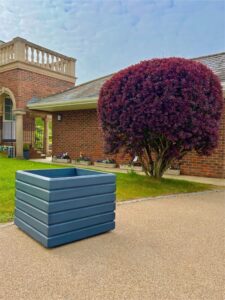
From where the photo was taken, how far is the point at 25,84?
46.6ft

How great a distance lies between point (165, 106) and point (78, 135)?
298 inches

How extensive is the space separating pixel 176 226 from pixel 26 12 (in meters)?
12.3

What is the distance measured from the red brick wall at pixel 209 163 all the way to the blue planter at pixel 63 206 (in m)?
5.93

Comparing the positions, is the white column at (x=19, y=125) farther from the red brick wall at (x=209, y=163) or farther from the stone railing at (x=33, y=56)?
the red brick wall at (x=209, y=163)

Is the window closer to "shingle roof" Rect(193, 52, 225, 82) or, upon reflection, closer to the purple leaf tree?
the purple leaf tree

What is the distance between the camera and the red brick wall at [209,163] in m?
9.07

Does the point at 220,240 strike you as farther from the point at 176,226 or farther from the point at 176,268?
the point at 176,268

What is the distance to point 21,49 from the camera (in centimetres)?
1391

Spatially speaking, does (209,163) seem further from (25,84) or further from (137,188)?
(25,84)

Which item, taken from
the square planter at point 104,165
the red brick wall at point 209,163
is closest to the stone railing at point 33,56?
the square planter at point 104,165

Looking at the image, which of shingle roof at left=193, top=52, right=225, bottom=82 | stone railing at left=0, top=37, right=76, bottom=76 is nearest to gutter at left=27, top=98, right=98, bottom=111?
stone railing at left=0, top=37, right=76, bottom=76

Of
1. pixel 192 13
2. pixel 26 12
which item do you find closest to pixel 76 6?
pixel 26 12

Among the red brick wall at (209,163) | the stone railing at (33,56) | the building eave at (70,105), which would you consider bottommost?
the red brick wall at (209,163)

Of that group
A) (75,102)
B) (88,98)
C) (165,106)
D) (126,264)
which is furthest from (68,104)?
(126,264)
